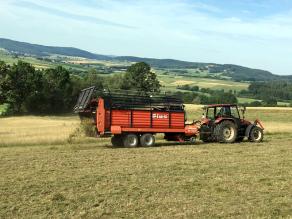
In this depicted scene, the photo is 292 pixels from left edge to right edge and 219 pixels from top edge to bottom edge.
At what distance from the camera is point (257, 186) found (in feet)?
39.9

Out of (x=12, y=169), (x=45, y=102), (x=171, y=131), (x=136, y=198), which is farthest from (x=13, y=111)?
(x=136, y=198)

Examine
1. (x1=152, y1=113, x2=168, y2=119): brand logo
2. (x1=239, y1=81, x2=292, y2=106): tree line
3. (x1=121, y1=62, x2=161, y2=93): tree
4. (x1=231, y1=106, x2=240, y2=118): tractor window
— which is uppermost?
(x1=121, y1=62, x2=161, y2=93): tree

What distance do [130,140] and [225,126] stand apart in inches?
190

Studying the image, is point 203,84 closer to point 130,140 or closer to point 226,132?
point 226,132

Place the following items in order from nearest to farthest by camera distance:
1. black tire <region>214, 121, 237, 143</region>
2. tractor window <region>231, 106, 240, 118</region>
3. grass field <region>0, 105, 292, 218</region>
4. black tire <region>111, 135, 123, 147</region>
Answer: grass field <region>0, 105, 292, 218</region> < black tire <region>111, 135, 123, 147</region> < black tire <region>214, 121, 237, 143</region> < tractor window <region>231, 106, 240, 118</region>

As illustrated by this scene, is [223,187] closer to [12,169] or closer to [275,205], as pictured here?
[275,205]

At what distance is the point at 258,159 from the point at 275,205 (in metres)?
7.20

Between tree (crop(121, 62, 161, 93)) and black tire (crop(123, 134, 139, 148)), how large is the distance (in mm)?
61082

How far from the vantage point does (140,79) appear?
8406cm

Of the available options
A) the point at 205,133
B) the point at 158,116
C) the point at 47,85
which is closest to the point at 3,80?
the point at 47,85

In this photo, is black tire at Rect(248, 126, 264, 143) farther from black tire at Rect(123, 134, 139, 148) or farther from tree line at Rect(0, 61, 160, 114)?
tree line at Rect(0, 61, 160, 114)

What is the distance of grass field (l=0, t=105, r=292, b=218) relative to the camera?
973 cm

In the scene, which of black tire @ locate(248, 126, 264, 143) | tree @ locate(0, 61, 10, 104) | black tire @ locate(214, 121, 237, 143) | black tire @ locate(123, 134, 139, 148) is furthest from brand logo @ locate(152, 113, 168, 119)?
tree @ locate(0, 61, 10, 104)

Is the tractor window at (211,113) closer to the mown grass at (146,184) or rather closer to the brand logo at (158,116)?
the brand logo at (158,116)
